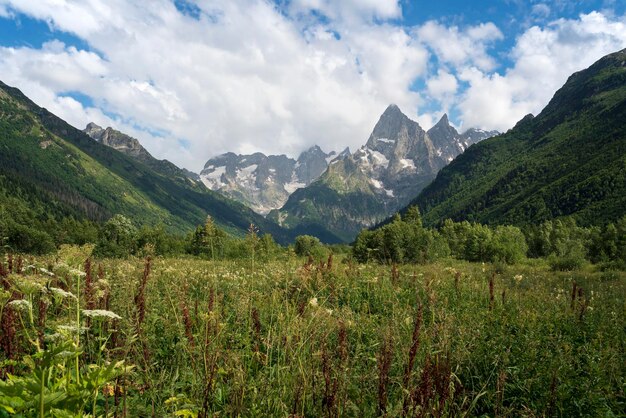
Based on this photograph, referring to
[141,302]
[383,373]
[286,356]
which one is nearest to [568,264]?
[286,356]

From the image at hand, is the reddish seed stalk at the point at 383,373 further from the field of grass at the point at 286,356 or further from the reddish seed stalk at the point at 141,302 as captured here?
the reddish seed stalk at the point at 141,302

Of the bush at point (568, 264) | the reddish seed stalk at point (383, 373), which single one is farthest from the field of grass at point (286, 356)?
the bush at point (568, 264)

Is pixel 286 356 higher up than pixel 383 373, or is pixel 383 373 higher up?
pixel 383 373

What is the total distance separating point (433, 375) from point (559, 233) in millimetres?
107702

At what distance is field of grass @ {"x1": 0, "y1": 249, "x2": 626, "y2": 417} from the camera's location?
2.91m

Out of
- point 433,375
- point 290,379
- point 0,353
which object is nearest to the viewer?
point 433,375

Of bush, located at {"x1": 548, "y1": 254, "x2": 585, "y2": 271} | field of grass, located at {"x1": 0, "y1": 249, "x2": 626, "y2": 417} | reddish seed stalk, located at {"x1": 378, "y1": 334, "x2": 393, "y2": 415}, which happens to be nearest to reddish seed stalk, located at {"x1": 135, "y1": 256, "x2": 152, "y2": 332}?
field of grass, located at {"x1": 0, "y1": 249, "x2": 626, "y2": 417}

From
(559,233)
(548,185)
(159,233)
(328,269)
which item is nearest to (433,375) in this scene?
(328,269)

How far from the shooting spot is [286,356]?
5156mm

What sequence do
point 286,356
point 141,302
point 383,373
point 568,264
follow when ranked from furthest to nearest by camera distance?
point 568,264, point 286,356, point 141,302, point 383,373

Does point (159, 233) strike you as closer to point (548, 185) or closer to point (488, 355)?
point (488, 355)

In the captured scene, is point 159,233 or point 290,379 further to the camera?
point 159,233

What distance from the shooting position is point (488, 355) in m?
6.01

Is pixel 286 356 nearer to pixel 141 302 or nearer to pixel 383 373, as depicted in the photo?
pixel 141 302
